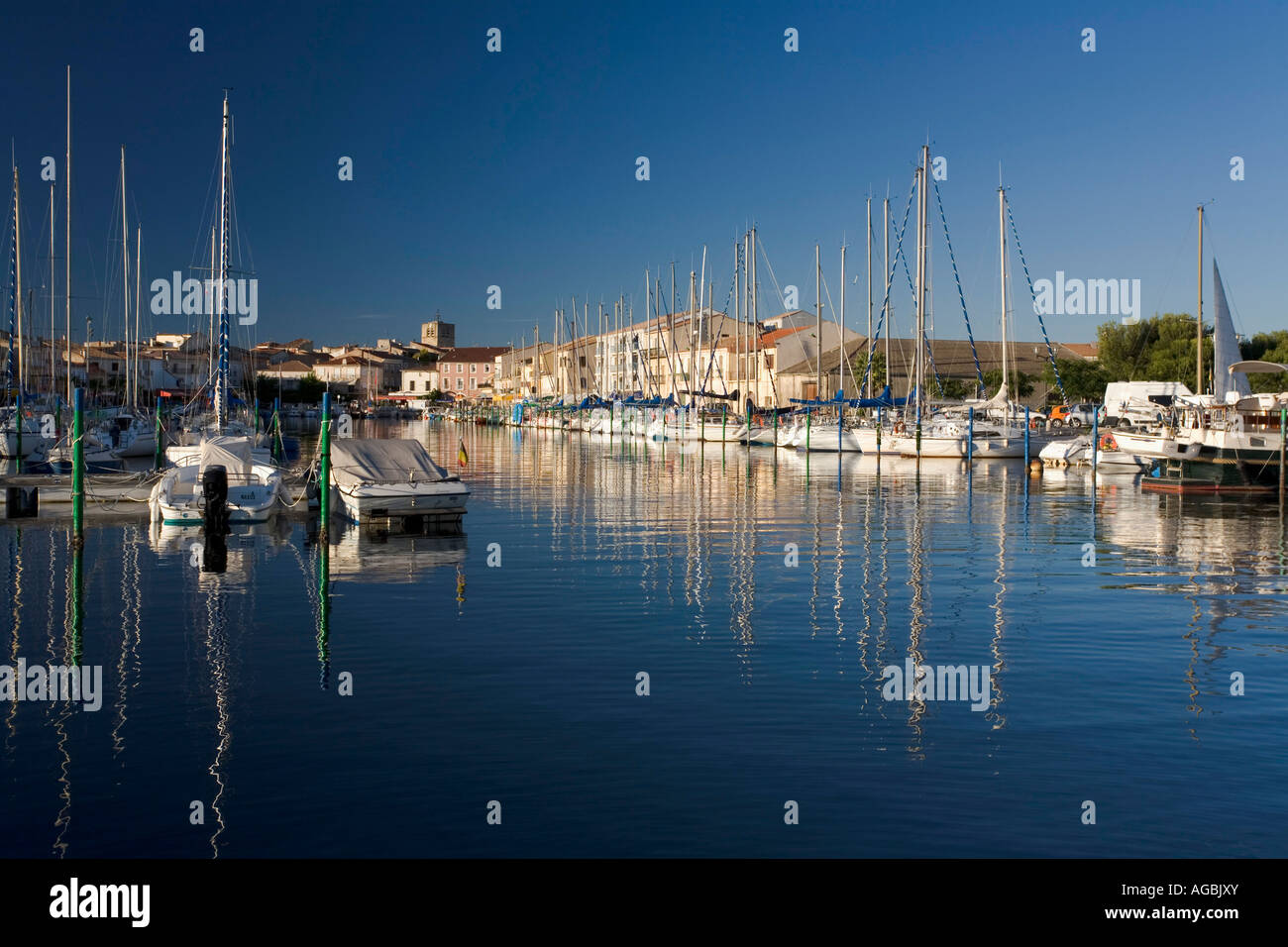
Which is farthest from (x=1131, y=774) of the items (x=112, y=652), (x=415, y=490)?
(x=415, y=490)

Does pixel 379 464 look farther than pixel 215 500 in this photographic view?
Yes

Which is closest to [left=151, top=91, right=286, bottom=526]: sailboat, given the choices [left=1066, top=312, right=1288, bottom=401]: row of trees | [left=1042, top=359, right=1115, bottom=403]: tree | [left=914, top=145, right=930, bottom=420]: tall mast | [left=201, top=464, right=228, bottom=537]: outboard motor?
[left=201, top=464, right=228, bottom=537]: outboard motor

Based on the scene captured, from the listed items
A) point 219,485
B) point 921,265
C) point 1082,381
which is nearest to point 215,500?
point 219,485

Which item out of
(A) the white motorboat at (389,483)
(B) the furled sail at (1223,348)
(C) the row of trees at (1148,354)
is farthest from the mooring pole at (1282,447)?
(C) the row of trees at (1148,354)

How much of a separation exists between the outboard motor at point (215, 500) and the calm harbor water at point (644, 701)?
87 cm

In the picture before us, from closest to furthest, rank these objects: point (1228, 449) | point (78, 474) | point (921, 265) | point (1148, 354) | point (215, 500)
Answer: point (78, 474), point (215, 500), point (1228, 449), point (921, 265), point (1148, 354)

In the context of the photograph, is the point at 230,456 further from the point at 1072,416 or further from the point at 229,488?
the point at 1072,416

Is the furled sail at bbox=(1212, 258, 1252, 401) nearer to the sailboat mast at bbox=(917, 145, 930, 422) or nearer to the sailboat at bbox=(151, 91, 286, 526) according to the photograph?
the sailboat mast at bbox=(917, 145, 930, 422)

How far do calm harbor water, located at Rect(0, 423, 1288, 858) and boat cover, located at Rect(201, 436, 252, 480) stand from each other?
2.94 metres

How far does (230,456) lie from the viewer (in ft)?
104

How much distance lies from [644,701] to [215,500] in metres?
18.3

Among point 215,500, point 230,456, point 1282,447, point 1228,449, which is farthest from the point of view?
point 1228,449
